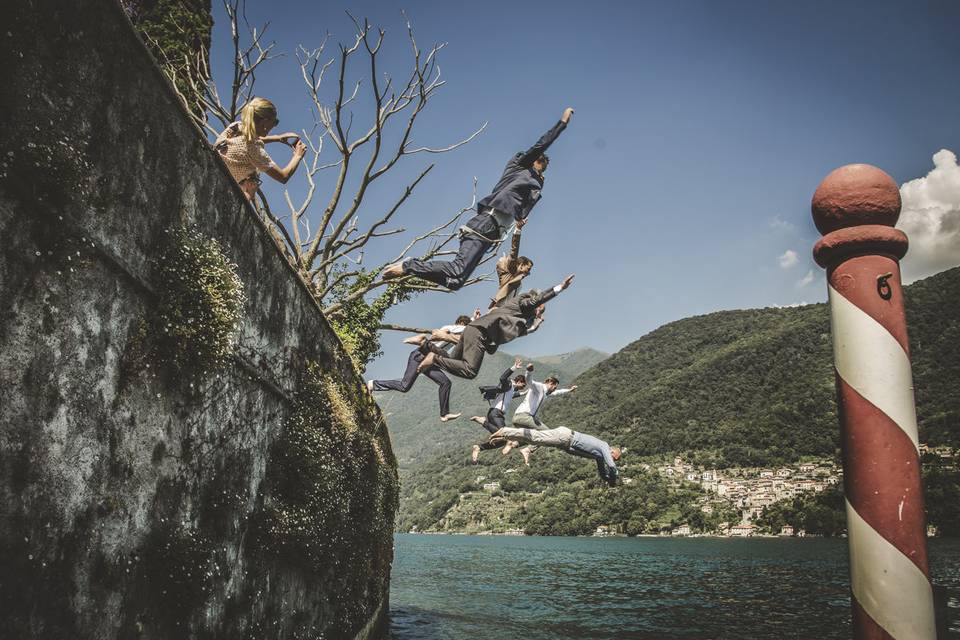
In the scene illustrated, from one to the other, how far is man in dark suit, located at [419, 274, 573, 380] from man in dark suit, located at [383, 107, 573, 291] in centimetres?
88

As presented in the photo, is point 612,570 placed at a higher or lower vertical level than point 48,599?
lower

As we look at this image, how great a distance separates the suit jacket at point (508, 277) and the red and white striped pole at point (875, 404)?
6.02 meters

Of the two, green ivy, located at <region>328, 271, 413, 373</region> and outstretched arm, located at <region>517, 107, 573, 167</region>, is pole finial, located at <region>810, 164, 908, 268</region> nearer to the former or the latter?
outstretched arm, located at <region>517, 107, 573, 167</region>

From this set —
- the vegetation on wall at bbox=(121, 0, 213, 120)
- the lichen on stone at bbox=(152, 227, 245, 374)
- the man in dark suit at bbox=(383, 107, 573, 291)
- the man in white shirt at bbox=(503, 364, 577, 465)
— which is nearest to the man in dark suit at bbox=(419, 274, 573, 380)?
the man in dark suit at bbox=(383, 107, 573, 291)

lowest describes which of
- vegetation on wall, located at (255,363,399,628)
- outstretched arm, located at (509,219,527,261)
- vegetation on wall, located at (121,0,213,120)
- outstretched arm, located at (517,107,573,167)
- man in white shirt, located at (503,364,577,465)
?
vegetation on wall, located at (255,363,399,628)

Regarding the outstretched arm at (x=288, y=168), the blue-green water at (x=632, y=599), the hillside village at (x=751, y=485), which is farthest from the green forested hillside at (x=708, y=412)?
the outstretched arm at (x=288, y=168)

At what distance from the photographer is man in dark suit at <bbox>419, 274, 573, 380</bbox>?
8055 millimetres

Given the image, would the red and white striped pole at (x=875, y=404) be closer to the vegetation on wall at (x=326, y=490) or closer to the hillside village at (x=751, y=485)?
the vegetation on wall at (x=326, y=490)

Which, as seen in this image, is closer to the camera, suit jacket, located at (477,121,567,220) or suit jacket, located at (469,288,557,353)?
suit jacket, located at (477,121,567,220)

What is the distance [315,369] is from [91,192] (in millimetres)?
3956

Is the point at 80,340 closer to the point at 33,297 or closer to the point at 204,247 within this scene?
the point at 33,297

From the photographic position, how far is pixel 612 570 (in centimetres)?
4056

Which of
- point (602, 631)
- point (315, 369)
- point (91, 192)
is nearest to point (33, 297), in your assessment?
point (91, 192)

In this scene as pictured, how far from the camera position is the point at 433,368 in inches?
348
